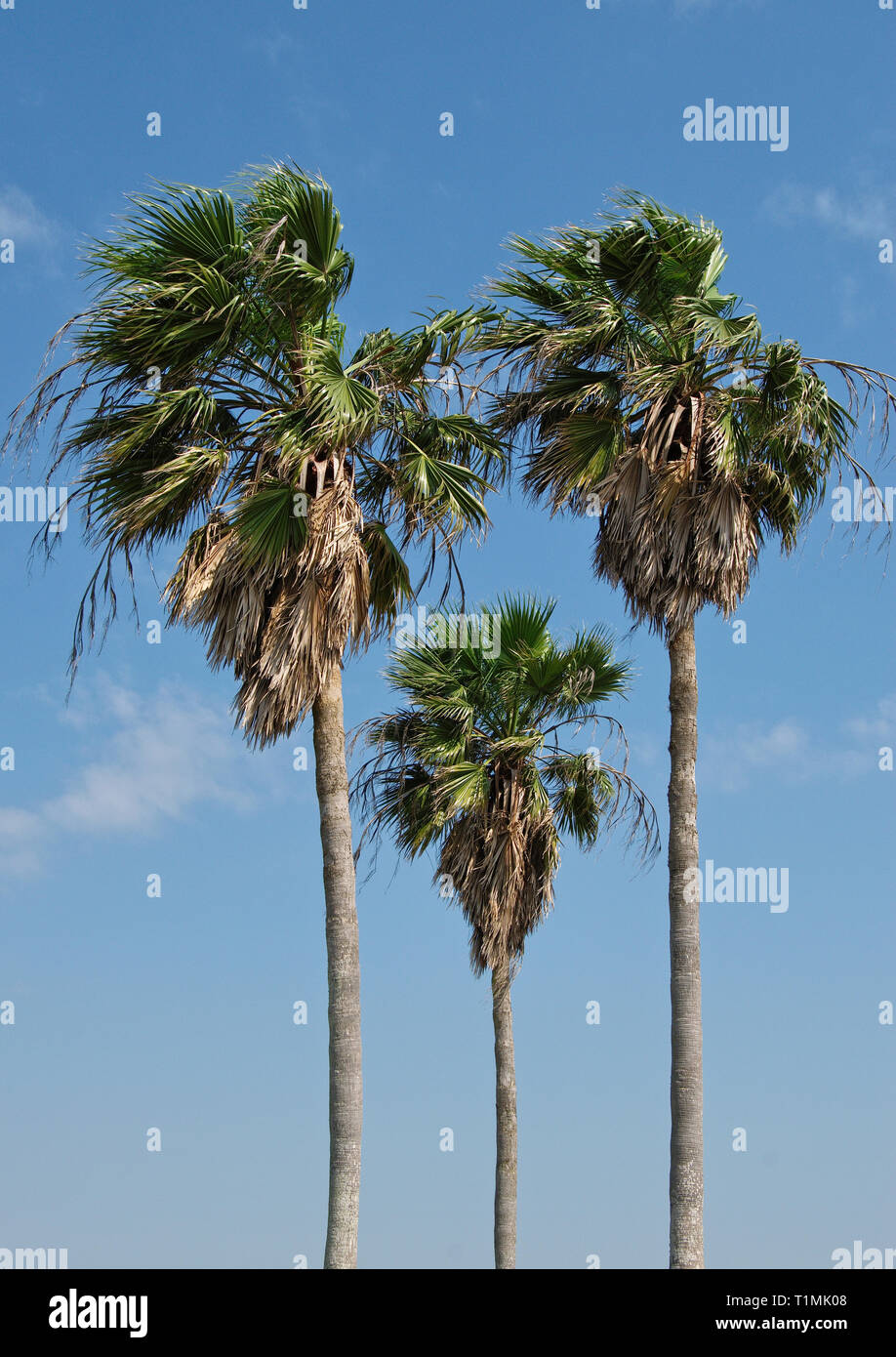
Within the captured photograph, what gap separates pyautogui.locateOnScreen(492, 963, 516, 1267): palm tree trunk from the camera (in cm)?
1961

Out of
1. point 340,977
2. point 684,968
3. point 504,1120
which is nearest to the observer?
point 340,977

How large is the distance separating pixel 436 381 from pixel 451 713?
568 centimetres

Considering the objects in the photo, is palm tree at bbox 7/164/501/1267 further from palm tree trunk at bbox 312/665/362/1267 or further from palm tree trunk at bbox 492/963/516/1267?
palm tree trunk at bbox 492/963/516/1267

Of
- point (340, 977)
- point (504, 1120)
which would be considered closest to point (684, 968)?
point (340, 977)

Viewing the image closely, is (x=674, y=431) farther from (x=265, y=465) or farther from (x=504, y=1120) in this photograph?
(x=504, y=1120)

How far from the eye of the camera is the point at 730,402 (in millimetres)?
15617

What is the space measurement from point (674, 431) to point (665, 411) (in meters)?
0.26

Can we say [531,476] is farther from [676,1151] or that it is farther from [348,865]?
[676,1151]

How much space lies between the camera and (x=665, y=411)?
16.0m

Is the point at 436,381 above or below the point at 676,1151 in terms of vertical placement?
above

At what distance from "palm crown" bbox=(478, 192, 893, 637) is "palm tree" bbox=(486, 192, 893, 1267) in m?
0.02

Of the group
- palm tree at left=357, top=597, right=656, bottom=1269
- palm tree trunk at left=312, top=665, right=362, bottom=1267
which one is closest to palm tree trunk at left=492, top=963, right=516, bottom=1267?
palm tree at left=357, top=597, right=656, bottom=1269
